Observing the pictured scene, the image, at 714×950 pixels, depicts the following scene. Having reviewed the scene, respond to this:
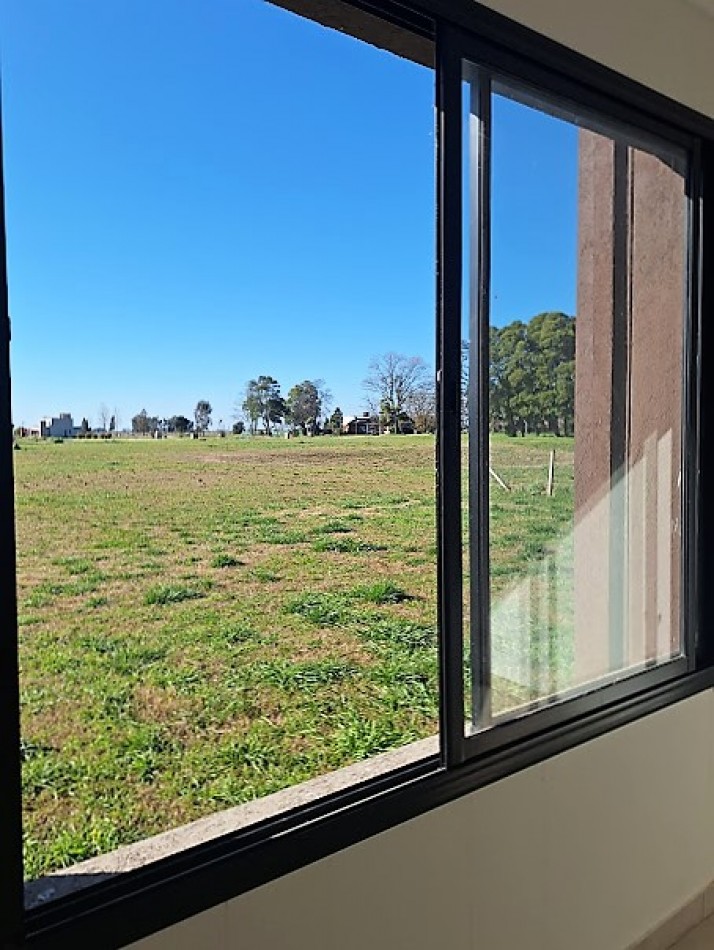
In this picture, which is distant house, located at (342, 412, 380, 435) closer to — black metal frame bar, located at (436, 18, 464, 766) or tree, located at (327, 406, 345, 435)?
tree, located at (327, 406, 345, 435)

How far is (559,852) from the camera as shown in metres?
1.91

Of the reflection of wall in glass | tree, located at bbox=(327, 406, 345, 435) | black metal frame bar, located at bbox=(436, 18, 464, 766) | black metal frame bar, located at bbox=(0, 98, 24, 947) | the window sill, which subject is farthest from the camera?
the reflection of wall in glass

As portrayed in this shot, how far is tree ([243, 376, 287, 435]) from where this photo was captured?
173 centimetres

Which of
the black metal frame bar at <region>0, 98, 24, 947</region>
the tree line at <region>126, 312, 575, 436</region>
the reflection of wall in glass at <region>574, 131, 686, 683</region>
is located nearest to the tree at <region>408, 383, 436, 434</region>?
the tree line at <region>126, 312, 575, 436</region>

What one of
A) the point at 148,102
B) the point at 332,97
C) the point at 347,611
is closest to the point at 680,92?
the point at 332,97

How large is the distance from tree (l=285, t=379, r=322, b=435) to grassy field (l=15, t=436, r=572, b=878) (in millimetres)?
49

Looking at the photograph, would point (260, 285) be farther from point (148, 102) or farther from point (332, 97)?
point (332, 97)

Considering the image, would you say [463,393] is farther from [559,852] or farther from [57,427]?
[559,852]

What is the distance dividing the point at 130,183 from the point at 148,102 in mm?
180

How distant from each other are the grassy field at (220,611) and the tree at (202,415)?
5 cm

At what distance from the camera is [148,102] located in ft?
5.07

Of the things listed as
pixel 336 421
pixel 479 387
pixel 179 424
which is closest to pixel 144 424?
pixel 179 424

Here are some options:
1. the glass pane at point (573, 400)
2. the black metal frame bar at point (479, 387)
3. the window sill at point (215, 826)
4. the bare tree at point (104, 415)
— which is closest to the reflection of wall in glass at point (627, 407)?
the glass pane at point (573, 400)

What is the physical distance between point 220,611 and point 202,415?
414 mm
